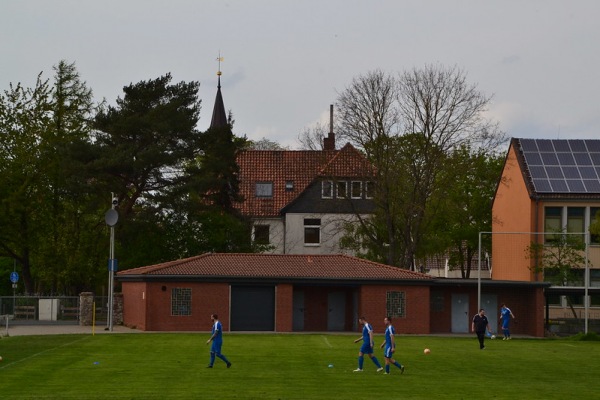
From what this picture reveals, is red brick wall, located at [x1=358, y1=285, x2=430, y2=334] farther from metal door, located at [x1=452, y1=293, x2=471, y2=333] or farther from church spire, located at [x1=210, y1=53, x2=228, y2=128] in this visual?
church spire, located at [x1=210, y1=53, x2=228, y2=128]

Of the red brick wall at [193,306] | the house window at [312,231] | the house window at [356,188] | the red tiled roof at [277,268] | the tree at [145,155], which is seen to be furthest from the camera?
the house window at [312,231]

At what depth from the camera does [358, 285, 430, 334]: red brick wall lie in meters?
54.2

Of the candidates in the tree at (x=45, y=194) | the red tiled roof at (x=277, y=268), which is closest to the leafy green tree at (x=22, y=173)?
the tree at (x=45, y=194)

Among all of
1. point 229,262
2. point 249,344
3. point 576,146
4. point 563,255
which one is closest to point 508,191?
point 576,146

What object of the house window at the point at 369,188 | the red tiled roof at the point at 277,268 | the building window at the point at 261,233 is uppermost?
the house window at the point at 369,188

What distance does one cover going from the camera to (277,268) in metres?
55.0

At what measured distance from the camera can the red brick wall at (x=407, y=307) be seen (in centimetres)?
5416

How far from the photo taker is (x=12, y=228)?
69.0 metres

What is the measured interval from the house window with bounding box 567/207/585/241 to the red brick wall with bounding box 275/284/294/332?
16.6 m

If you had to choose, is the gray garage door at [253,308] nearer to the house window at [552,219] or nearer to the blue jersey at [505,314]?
the blue jersey at [505,314]

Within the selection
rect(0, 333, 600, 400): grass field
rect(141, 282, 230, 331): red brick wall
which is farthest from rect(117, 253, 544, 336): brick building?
rect(0, 333, 600, 400): grass field

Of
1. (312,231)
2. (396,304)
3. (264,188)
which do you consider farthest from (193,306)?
(264,188)

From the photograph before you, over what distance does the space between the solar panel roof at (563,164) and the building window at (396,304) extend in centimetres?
1100

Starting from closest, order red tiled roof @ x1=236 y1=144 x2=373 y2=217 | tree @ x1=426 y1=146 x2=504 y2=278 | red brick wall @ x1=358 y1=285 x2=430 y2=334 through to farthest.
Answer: red brick wall @ x1=358 y1=285 x2=430 y2=334 → tree @ x1=426 y1=146 x2=504 y2=278 → red tiled roof @ x1=236 y1=144 x2=373 y2=217
